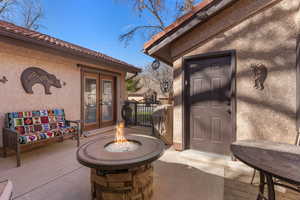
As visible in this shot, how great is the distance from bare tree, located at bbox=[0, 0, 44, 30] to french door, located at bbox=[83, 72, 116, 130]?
8.03 metres

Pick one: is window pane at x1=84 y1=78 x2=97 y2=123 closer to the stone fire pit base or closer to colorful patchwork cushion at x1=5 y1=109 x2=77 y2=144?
colorful patchwork cushion at x1=5 y1=109 x2=77 y2=144

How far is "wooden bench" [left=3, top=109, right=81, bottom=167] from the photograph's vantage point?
115 inches

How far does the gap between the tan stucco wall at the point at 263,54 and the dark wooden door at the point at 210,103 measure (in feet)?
0.67

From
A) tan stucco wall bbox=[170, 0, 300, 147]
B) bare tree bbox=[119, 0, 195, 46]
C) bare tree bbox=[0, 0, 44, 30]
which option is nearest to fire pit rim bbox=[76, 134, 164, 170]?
tan stucco wall bbox=[170, 0, 300, 147]

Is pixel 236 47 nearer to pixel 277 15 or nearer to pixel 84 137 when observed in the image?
pixel 277 15

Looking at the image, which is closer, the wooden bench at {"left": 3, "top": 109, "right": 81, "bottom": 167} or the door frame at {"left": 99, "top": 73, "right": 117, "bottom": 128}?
the wooden bench at {"left": 3, "top": 109, "right": 81, "bottom": 167}

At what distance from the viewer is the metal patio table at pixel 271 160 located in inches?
43.7

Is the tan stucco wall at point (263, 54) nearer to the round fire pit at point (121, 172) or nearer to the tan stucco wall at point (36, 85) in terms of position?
the round fire pit at point (121, 172)

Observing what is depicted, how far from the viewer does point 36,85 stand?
12.8ft

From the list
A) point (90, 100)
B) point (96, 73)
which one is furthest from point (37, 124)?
point (96, 73)

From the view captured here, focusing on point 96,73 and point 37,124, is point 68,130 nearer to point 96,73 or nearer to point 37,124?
point 37,124

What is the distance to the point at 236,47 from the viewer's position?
2955 millimetres

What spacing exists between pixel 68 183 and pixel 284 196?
2.99 metres

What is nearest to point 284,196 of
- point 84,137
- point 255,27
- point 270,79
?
point 270,79
